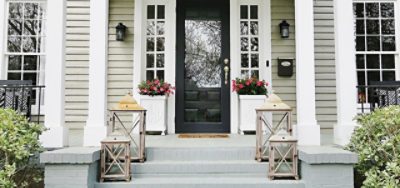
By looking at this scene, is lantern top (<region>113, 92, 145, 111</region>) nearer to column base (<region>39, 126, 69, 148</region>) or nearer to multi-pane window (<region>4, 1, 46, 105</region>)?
column base (<region>39, 126, 69, 148</region>)

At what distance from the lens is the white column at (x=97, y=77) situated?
396 cm

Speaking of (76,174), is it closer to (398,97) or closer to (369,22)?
(398,97)

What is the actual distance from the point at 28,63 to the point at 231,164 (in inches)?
160

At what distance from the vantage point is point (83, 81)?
5.57 meters

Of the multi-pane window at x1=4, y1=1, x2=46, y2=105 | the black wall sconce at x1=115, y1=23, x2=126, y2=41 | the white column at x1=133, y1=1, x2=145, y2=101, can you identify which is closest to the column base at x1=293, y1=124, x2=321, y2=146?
the white column at x1=133, y1=1, x2=145, y2=101

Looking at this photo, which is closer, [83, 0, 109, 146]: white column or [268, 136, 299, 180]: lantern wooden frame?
[268, 136, 299, 180]: lantern wooden frame

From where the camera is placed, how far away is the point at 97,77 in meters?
4.03

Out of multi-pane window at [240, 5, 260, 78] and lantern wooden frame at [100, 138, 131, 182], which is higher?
multi-pane window at [240, 5, 260, 78]

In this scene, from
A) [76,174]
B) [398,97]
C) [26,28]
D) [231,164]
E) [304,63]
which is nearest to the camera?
[76,174]

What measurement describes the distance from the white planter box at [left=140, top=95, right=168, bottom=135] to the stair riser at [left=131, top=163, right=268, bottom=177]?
177 centimetres

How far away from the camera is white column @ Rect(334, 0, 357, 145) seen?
13.8ft

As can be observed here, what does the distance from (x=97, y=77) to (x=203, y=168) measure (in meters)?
1.72

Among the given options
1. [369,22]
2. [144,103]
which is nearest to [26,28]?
[144,103]

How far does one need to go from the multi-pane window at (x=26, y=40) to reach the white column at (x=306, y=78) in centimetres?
416
